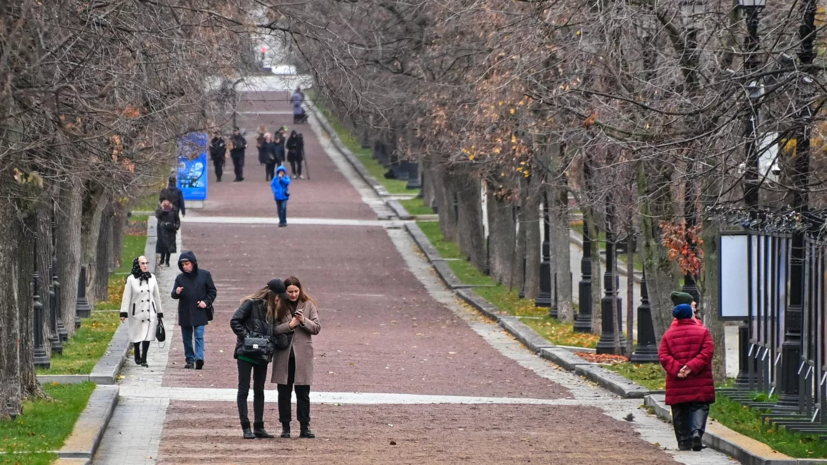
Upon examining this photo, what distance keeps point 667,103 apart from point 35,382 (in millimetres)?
7024

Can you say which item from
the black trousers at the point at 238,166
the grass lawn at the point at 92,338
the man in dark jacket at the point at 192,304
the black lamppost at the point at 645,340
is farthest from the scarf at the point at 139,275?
the black trousers at the point at 238,166

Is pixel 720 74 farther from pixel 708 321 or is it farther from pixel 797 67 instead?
pixel 708 321

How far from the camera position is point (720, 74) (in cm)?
1337

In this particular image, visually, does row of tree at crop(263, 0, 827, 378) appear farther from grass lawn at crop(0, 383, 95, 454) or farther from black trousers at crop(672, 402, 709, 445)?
grass lawn at crop(0, 383, 95, 454)

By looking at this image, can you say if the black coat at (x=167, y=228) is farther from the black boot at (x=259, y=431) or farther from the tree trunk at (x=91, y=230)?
the black boot at (x=259, y=431)

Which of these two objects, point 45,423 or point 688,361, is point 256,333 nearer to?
point 45,423

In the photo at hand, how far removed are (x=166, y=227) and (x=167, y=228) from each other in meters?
0.04

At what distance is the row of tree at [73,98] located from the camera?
33.8ft

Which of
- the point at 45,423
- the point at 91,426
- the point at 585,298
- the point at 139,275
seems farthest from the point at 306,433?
the point at 585,298

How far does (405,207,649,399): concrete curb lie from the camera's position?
719 inches

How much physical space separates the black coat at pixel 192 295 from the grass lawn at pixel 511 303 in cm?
628

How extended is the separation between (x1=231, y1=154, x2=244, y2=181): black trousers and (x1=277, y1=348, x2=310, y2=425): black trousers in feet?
144

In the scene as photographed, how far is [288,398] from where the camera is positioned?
1359cm

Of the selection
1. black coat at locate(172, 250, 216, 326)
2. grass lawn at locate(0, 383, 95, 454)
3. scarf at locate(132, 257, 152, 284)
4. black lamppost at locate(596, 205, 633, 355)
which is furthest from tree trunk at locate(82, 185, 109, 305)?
grass lawn at locate(0, 383, 95, 454)
